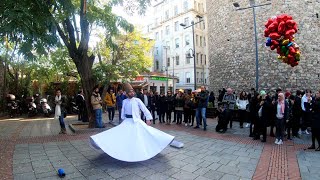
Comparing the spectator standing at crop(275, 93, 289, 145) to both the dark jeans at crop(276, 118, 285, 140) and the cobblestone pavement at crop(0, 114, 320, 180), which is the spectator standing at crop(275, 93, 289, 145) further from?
the cobblestone pavement at crop(0, 114, 320, 180)

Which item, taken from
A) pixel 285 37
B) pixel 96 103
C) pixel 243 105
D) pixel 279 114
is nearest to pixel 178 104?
pixel 243 105

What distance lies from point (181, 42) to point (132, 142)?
4095 centimetres

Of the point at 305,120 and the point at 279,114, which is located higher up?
the point at 279,114

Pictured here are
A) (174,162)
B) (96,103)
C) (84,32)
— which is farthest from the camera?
(84,32)

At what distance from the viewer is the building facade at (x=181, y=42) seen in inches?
1699

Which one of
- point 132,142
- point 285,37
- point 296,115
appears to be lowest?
point 132,142

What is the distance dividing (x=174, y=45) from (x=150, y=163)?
42343 millimetres

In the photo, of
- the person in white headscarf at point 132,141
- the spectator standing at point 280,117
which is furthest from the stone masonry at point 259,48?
the person in white headscarf at point 132,141

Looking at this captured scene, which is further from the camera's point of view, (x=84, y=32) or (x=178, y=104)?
(x=178, y=104)

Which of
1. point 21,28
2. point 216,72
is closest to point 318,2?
point 216,72

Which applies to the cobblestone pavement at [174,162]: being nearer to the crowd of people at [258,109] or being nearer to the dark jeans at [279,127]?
the dark jeans at [279,127]

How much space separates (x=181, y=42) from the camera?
4488 cm

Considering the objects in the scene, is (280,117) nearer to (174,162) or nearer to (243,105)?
(243,105)

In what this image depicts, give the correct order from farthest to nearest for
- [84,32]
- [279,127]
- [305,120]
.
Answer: [84,32] → [305,120] → [279,127]
